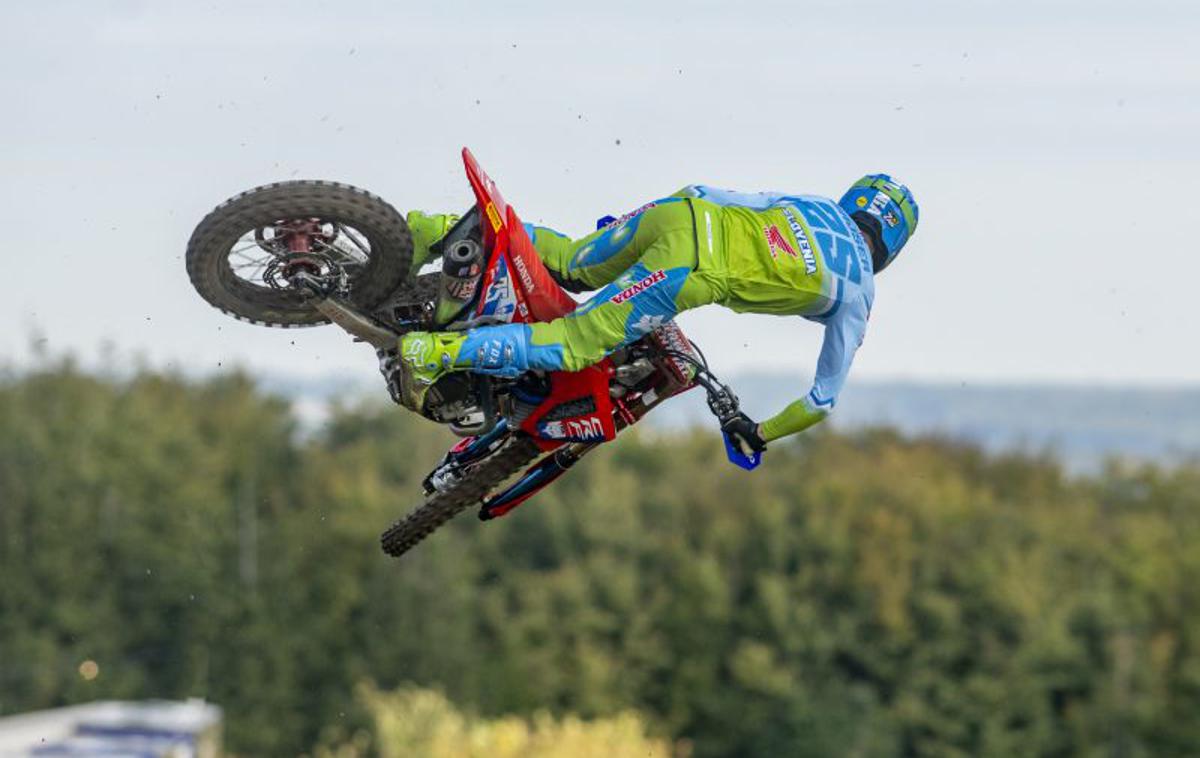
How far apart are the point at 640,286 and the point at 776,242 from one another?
35.4 inches

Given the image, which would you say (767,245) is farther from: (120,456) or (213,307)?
(120,456)

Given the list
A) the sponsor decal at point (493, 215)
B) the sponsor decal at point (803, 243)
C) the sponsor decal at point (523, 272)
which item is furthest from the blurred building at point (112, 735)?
the sponsor decal at point (803, 243)

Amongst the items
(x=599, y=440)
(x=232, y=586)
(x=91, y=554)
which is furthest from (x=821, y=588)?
(x=599, y=440)

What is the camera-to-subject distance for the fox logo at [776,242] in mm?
13953

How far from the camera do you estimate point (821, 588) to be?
80750mm

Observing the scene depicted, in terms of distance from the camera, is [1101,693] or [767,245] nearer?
[767,245]

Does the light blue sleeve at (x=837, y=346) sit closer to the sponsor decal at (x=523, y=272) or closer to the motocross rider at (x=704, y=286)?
the motocross rider at (x=704, y=286)

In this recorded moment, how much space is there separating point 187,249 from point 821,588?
6798 cm

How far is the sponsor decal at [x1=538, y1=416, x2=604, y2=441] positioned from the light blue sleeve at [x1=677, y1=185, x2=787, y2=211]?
1.58 m

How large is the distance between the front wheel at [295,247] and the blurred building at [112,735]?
29037 millimetres

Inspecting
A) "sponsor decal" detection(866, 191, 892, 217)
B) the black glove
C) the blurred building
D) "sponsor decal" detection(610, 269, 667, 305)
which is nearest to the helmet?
"sponsor decal" detection(866, 191, 892, 217)

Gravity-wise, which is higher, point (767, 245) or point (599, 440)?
point (767, 245)

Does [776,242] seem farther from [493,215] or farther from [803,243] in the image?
[493,215]

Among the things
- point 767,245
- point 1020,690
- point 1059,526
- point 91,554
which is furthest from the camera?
point 1059,526
